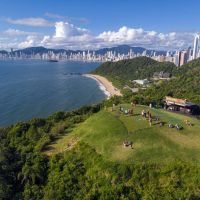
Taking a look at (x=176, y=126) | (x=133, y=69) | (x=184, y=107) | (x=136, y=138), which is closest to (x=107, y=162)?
(x=136, y=138)

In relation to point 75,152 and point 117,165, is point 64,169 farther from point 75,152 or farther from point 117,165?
point 117,165

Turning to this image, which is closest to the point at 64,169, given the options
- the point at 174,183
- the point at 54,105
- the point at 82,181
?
the point at 82,181

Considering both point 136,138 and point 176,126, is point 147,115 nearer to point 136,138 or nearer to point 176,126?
point 176,126

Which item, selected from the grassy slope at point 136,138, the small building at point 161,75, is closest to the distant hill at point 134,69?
the small building at point 161,75

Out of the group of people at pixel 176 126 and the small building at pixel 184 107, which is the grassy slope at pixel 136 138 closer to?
the group of people at pixel 176 126

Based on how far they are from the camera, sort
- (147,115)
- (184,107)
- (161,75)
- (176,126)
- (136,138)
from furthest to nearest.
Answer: (161,75), (184,107), (147,115), (176,126), (136,138)

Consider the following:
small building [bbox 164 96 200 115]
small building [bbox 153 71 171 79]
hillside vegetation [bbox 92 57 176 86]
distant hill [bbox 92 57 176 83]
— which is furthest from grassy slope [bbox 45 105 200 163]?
distant hill [bbox 92 57 176 83]
